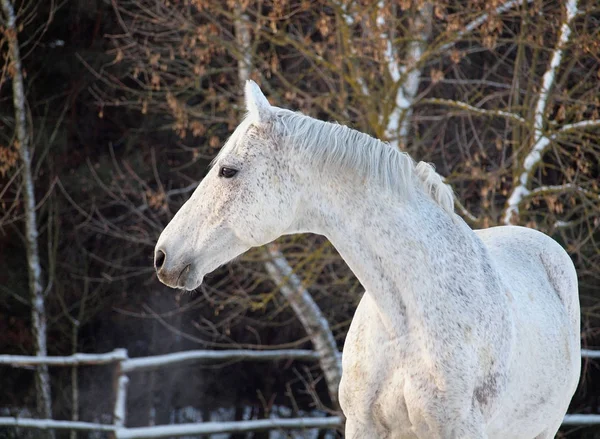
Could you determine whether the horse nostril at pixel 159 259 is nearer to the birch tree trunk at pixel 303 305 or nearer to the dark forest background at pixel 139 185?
the birch tree trunk at pixel 303 305

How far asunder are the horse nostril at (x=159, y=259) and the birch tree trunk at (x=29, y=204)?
569cm

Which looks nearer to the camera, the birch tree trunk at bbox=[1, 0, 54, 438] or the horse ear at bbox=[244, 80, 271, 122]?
the horse ear at bbox=[244, 80, 271, 122]

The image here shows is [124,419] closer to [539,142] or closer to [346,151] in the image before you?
[539,142]

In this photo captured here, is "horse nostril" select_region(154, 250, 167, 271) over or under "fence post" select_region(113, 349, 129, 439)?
over

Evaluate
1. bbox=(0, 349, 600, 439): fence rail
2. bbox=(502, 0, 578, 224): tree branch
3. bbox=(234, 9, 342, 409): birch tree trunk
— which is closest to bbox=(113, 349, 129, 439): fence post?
bbox=(0, 349, 600, 439): fence rail

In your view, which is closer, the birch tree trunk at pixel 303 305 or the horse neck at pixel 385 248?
the horse neck at pixel 385 248

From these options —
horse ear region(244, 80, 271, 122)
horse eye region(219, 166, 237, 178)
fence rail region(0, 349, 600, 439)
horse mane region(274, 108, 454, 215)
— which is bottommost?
fence rail region(0, 349, 600, 439)

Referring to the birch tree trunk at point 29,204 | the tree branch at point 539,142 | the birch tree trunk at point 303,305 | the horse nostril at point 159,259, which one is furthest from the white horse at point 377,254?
the birch tree trunk at point 29,204

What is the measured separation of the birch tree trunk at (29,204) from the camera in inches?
308

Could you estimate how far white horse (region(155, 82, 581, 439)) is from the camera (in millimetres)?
2426

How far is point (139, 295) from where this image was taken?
9672 mm

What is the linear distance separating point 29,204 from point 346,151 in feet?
21.3

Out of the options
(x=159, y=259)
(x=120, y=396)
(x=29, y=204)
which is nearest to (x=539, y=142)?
(x=120, y=396)

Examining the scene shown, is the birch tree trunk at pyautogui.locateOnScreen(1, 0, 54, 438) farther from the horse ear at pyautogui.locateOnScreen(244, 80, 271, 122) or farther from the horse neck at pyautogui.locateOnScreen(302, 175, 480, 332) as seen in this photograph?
the horse neck at pyautogui.locateOnScreen(302, 175, 480, 332)
